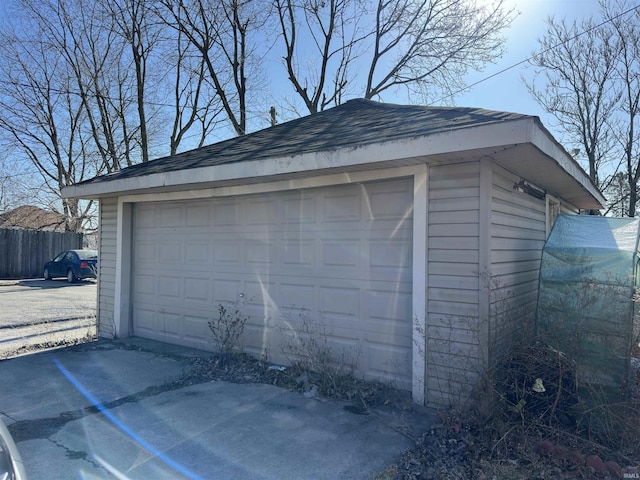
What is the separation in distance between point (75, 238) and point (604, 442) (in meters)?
21.6

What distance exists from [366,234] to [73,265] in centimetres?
1560

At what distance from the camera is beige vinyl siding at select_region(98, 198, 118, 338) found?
6980 mm

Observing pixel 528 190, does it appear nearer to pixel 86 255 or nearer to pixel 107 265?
pixel 107 265

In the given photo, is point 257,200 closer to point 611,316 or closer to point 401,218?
point 401,218

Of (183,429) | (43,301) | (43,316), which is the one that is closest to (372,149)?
(183,429)

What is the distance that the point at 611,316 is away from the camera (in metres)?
3.39

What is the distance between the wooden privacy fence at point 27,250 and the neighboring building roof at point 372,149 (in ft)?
44.6

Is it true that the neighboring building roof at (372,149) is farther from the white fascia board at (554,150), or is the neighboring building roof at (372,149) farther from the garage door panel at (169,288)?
the garage door panel at (169,288)

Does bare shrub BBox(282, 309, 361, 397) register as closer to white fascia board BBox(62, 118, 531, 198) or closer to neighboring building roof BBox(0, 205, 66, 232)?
white fascia board BBox(62, 118, 531, 198)

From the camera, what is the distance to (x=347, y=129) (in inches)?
199

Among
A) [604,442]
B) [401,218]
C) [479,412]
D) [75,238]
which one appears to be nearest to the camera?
[604,442]

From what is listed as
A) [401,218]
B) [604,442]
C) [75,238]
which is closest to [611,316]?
[604,442]

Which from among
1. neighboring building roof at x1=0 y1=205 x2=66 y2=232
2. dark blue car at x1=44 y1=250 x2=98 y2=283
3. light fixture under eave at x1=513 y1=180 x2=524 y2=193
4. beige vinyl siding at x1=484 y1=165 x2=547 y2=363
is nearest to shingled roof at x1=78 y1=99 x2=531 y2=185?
beige vinyl siding at x1=484 y1=165 x2=547 y2=363

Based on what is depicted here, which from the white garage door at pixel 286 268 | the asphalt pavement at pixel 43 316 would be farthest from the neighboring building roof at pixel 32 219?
the white garage door at pixel 286 268
